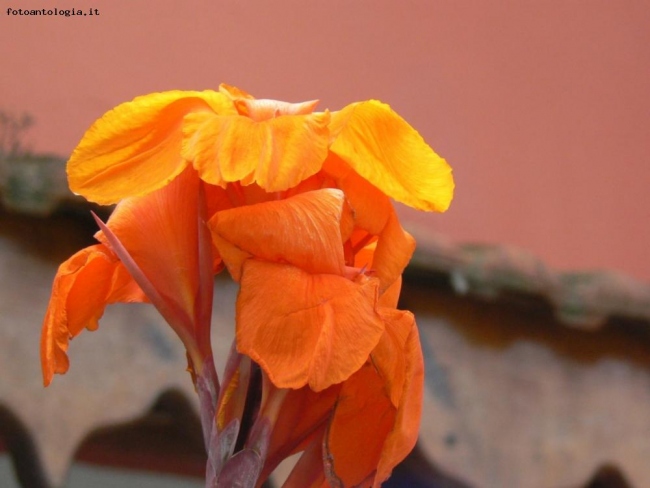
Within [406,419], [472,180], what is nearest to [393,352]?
[406,419]

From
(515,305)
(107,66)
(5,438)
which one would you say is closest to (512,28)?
(515,305)

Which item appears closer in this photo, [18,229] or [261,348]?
[261,348]

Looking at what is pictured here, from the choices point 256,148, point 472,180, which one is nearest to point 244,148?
point 256,148

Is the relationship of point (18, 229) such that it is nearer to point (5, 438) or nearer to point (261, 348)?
point (5, 438)

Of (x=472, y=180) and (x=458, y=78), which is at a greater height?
(x=458, y=78)

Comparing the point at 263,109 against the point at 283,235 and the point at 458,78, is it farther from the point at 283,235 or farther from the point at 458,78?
the point at 458,78

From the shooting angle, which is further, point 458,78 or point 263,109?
point 458,78

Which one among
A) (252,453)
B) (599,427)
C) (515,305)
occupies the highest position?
(252,453)
